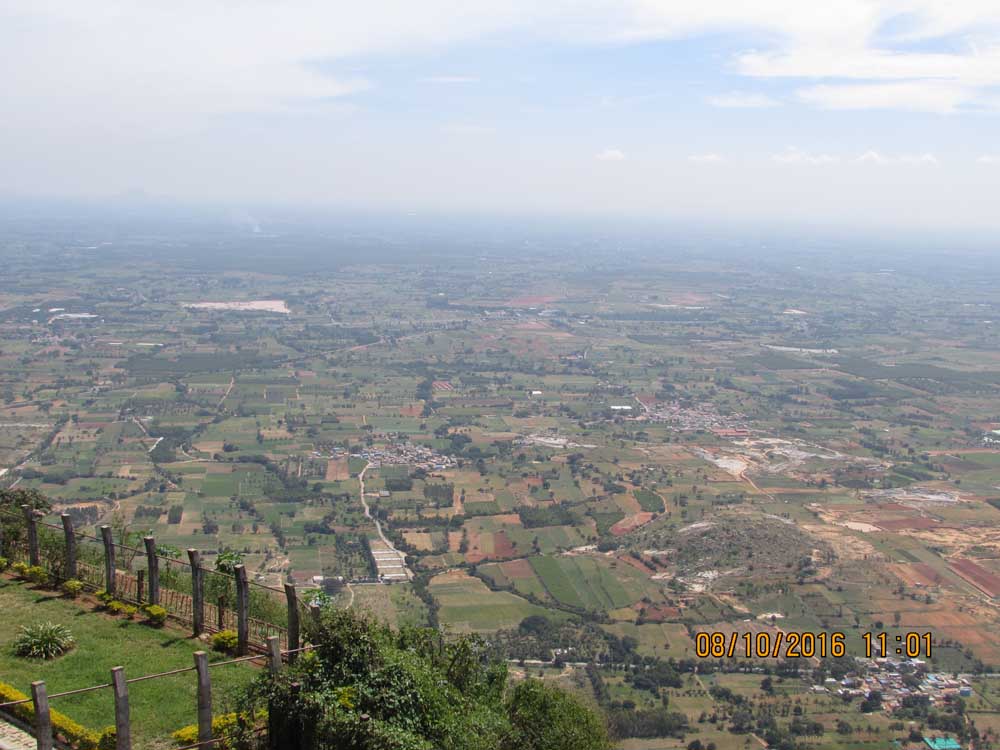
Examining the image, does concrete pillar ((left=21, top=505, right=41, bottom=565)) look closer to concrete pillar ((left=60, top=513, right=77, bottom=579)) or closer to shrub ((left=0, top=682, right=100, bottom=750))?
concrete pillar ((left=60, top=513, right=77, bottom=579))

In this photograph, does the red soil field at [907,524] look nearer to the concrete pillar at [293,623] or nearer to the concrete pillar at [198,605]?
the concrete pillar at [293,623]

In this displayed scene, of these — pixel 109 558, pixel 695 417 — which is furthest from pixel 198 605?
pixel 695 417

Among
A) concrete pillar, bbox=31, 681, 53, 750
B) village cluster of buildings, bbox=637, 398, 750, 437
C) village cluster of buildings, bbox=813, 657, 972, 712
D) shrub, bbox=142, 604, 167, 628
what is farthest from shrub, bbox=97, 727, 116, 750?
village cluster of buildings, bbox=637, 398, 750, 437

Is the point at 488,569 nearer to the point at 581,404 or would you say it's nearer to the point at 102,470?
the point at 102,470

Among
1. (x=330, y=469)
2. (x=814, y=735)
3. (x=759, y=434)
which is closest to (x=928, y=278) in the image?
(x=759, y=434)

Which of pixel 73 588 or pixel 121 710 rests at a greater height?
pixel 121 710

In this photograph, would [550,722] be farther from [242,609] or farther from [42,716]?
[42,716]

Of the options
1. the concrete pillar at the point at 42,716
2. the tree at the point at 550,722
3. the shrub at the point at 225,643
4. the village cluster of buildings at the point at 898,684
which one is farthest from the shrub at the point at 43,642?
the village cluster of buildings at the point at 898,684
